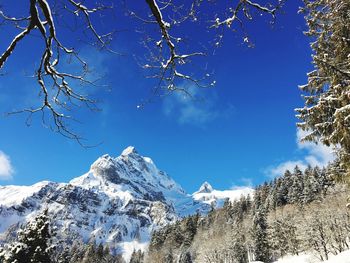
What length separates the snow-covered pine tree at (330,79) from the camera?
33.0ft

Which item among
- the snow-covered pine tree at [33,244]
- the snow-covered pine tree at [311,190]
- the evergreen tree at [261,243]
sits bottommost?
the snow-covered pine tree at [33,244]

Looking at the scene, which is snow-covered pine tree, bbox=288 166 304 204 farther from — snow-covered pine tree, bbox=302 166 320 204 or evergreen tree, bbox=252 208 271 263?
evergreen tree, bbox=252 208 271 263

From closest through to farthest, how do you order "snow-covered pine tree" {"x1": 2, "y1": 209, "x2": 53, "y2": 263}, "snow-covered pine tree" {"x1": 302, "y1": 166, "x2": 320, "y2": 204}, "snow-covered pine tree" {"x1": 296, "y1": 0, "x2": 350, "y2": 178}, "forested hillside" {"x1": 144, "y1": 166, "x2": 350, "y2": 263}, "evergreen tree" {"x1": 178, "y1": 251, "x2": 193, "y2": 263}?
"snow-covered pine tree" {"x1": 296, "y1": 0, "x2": 350, "y2": 178} → "snow-covered pine tree" {"x1": 2, "y1": 209, "x2": 53, "y2": 263} → "forested hillside" {"x1": 144, "y1": 166, "x2": 350, "y2": 263} → "snow-covered pine tree" {"x1": 302, "y1": 166, "x2": 320, "y2": 204} → "evergreen tree" {"x1": 178, "y1": 251, "x2": 193, "y2": 263}

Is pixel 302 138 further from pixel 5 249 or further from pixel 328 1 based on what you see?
pixel 5 249

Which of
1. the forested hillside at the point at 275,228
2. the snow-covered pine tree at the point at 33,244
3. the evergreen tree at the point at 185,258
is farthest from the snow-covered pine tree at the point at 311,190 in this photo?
the snow-covered pine tree at the point at 33,244

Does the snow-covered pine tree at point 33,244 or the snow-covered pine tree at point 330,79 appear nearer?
the snow-covered pine tree at point 330,79

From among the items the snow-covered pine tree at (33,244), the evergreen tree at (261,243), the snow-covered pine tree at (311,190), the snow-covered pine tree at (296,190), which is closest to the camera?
the snow-covered pine tree at (33,244)

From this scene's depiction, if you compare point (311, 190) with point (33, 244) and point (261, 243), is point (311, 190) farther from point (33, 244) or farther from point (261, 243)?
point (33, 244)

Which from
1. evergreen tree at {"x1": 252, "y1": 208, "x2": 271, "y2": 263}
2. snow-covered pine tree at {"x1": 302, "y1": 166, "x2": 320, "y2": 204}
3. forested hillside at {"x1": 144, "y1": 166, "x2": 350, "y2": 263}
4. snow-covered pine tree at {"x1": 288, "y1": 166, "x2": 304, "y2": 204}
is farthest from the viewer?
snow-covered pine tree at {"x1": 288, "y1": 166, "x2": 304, "y2": 204}

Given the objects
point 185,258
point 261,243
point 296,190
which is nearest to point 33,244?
point 261,243

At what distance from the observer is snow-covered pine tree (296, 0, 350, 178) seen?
10.1m

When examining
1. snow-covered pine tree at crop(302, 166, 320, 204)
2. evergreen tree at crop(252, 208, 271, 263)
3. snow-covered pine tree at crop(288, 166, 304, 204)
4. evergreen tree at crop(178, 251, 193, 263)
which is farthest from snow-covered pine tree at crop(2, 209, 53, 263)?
snow-covered pine tree at crop(288, 166, 304, 204)

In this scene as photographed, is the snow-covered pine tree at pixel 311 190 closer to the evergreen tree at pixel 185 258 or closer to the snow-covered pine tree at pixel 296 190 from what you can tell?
the snow-covered pine tree at pixel 296 190

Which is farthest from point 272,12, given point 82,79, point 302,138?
point 302,138
